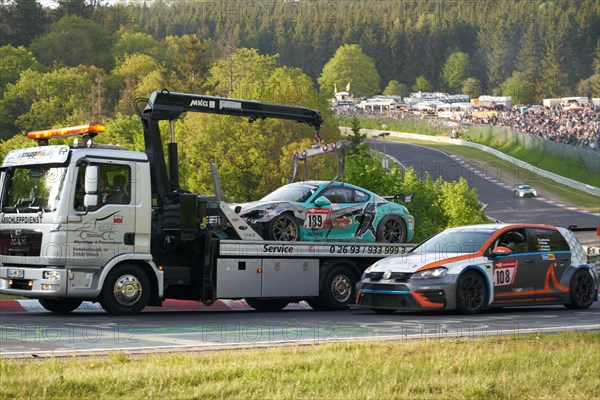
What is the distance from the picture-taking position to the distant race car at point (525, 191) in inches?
4035

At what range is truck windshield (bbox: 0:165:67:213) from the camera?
15.9m

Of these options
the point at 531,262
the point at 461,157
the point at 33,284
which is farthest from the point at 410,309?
the point at 461,157

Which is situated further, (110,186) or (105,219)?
(110,186)

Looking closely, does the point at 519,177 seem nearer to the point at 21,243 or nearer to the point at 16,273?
the point at 21,243

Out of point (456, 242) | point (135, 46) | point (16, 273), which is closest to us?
point (16, 273)

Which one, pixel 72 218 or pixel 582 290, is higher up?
pixel 72 218

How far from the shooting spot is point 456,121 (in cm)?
15800

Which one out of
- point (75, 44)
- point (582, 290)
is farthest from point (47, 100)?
point (582, 290)

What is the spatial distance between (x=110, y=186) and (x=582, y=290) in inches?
340

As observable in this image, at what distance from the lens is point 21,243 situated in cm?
1602

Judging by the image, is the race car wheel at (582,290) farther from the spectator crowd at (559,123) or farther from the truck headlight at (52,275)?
the spectator crowd at (559,123)

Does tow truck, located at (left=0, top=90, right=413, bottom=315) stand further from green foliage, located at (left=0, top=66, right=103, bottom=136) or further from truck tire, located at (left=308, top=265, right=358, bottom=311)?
green foliage, located at (left=0, top=66, right=103, bottom=136)

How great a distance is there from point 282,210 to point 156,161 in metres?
2.54

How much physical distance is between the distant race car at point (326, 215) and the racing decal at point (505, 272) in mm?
3073
